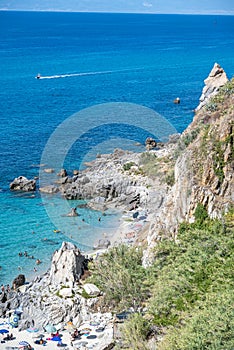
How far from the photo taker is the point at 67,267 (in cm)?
3259

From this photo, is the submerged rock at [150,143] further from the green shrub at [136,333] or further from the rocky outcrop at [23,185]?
the green shrub at [136,333]

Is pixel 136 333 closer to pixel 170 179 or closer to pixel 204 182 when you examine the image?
pixel 204 182

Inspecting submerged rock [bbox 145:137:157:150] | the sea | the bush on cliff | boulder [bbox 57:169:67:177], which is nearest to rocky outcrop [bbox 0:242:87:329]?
the bush on cliff

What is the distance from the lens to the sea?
4350 centimetres

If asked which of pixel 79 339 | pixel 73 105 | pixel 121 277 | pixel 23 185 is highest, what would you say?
pixel 73 105

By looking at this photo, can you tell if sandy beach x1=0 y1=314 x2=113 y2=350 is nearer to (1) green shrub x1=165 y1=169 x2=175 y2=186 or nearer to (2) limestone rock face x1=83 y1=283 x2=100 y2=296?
(2) limestone rock face x1=83 y1=283 x2=100 y2=296

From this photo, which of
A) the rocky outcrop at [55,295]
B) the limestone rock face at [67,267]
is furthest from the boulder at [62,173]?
the limestone rock face at [67,267]

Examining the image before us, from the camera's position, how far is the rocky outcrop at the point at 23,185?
51.6 m

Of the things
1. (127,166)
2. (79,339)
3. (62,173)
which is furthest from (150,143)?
(79,339)

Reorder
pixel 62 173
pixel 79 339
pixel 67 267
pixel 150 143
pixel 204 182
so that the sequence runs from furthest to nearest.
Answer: pixel 150 143 < pixel 62 173 < pixel 67 267 < pixel 204 182 < pixel 79 339

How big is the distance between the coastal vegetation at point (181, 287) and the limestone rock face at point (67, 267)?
176 cm

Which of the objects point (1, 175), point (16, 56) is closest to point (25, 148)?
point (1, 175)

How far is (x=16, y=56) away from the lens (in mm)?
139375

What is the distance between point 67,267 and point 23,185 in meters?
20.8
